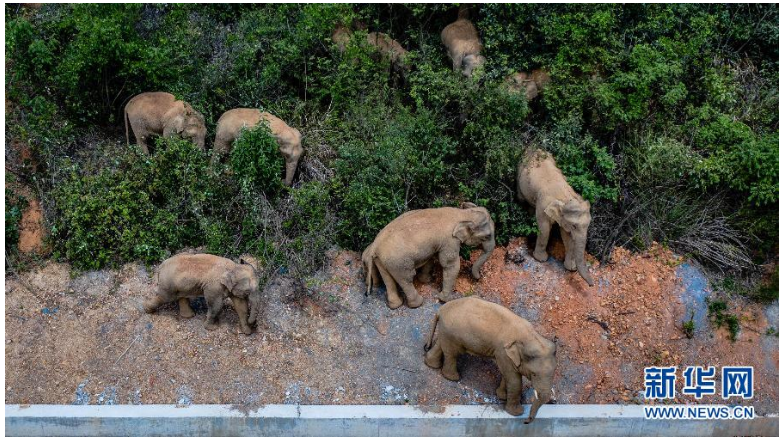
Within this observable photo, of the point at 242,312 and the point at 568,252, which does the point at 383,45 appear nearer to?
the point at 568,252

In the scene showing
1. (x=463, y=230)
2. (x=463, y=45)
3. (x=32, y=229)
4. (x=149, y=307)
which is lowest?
(x=149, y=307)

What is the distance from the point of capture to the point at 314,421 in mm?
9648

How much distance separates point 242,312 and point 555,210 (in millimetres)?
4294

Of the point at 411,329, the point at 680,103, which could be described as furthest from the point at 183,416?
the point at 680,103

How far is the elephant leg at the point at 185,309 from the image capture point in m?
10.6

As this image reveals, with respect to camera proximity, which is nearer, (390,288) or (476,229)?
(476,229)

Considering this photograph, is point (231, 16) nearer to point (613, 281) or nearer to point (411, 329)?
point (411, 329)

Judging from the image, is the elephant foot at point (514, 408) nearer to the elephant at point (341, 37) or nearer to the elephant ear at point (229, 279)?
the elephant ear at point (229, 279)

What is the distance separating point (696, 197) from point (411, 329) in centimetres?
462

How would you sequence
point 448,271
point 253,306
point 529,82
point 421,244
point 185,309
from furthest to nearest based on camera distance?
1. point 529,82
2. point 448,271
3. point 185,309
4. point 421,244
5. point 253,306

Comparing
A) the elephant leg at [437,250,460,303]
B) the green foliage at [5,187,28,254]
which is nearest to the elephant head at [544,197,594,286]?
the elephant leg at [437,250,460,303]

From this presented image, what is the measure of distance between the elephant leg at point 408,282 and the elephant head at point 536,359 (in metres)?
1.93

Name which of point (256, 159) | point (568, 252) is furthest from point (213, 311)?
point (568, 252)

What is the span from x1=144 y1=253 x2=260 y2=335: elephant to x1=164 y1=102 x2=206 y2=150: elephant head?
102 inches
